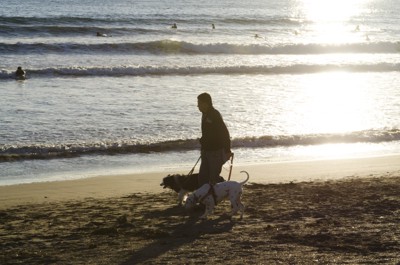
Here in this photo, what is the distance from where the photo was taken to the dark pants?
33.6 feet

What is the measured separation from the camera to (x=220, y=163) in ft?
33.7

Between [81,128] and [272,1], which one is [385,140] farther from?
[272,1]

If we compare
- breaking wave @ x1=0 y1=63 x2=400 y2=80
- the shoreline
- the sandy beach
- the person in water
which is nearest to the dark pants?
the sandy beach

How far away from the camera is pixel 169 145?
53.6 ft

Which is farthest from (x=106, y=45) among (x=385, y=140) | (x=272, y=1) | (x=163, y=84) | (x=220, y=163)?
(x=272, y=1)

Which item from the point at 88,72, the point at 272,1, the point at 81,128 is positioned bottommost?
the point at 81,128

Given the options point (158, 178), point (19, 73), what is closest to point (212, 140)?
point (158, 178)

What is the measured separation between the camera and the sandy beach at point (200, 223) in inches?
317

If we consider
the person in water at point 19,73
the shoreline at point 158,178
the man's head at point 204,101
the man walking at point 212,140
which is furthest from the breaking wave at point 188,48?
the man's head at point 204,101

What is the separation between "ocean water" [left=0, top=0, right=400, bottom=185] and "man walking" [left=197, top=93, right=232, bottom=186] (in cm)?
399

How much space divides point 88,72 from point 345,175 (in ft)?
53.3

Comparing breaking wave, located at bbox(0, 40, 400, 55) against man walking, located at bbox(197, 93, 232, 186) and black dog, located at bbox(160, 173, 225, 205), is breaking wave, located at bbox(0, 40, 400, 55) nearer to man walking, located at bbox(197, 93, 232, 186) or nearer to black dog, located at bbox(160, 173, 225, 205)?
black dog, located at bbox(160, 173, 225, 205)

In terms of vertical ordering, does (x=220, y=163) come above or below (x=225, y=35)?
below

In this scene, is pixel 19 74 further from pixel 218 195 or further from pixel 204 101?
pixel 218 195
